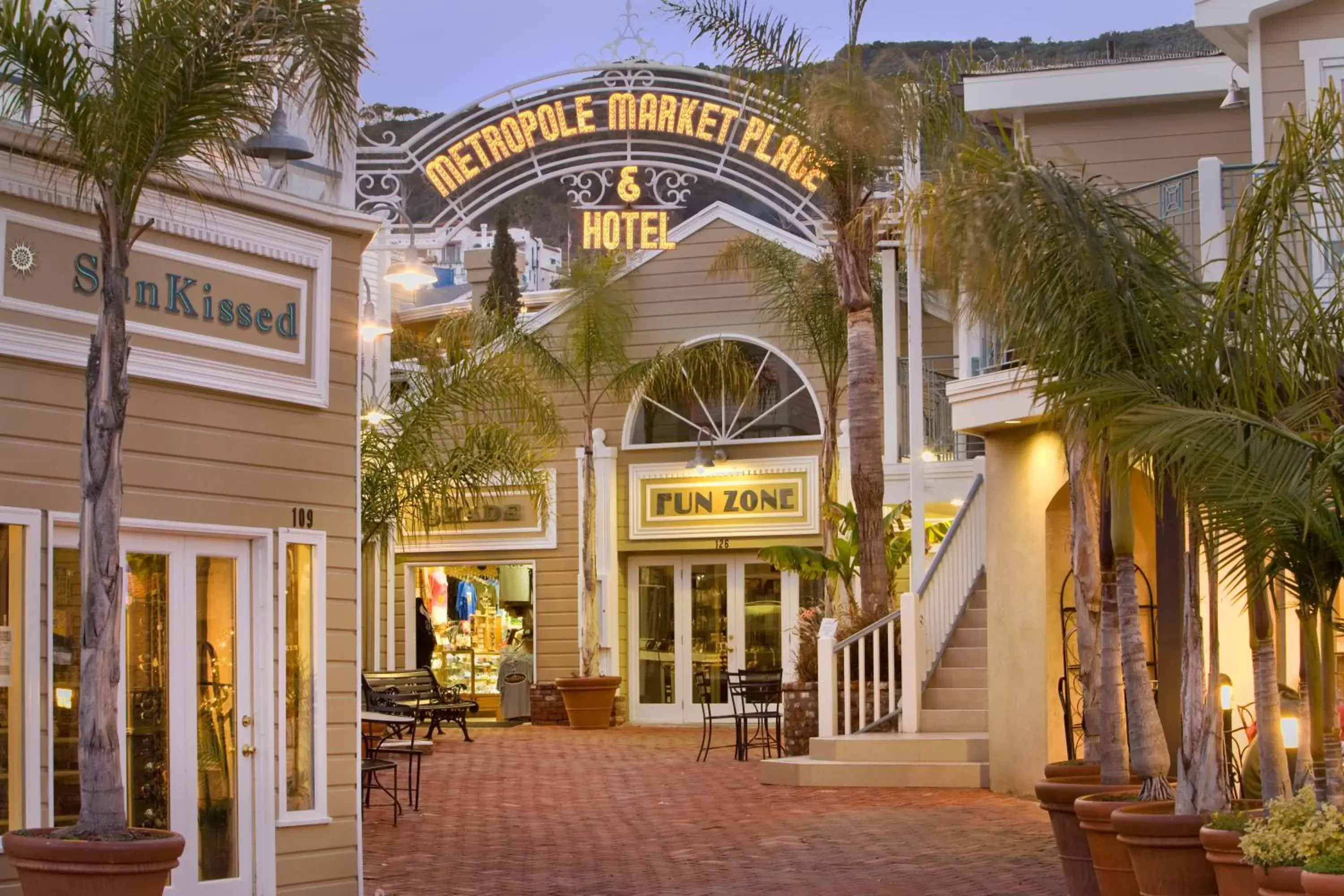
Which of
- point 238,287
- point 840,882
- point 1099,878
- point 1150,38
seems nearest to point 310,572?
point 238,287

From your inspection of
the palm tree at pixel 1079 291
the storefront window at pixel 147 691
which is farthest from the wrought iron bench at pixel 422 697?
the palm tree at pixel 1079 291

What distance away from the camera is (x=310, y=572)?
1009 centimetres

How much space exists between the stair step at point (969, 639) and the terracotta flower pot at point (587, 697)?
26.8 feet

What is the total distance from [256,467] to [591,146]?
19265 mm

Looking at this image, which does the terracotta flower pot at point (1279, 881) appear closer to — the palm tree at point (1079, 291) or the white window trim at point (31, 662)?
the palm tree at point (1079, 291)

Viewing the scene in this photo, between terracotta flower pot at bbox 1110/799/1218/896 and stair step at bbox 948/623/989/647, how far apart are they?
919 centimetres

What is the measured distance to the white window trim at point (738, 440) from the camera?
24984 millimetres

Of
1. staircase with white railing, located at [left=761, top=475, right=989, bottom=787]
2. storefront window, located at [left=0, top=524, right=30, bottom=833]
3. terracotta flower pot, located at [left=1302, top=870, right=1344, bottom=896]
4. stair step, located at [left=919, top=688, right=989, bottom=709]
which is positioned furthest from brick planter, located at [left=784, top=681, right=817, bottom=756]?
terracotta flower pot, located at [left=1302, top=870, right=1344, bottom=896]

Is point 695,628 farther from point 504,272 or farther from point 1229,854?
point 1229,854

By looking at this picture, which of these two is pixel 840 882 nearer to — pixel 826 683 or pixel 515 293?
pixel 826 683

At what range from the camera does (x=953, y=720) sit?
54.2 feet

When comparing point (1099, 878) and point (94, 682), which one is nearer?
point (94, 682)

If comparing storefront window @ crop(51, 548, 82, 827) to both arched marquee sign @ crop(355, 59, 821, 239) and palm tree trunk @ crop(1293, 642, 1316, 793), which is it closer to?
palm tree trunk @ crop(1293, 642, 1316, 793)

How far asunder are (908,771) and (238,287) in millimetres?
8307
